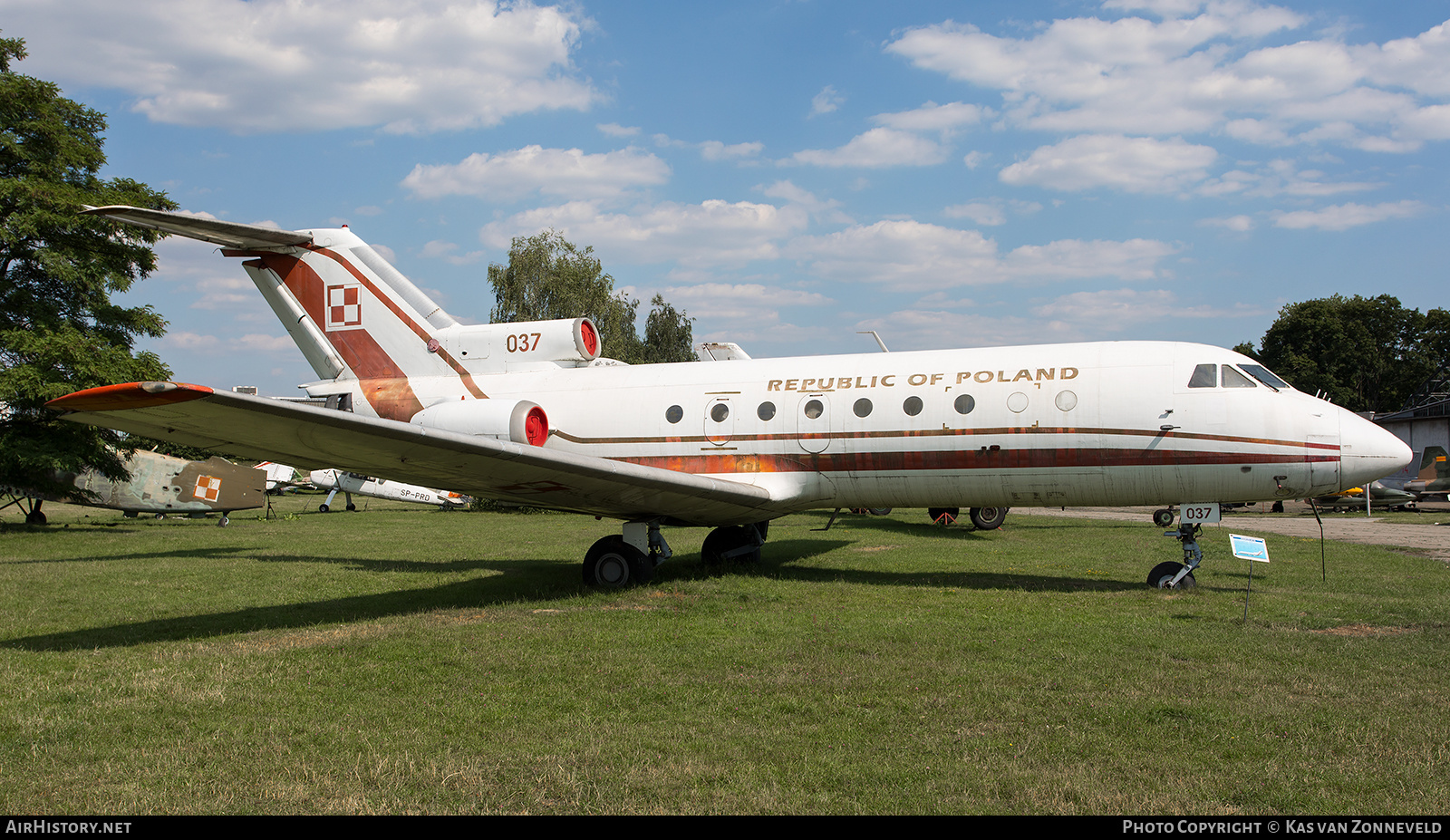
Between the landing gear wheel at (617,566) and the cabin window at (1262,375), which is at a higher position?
the cabin window at (1262,375)

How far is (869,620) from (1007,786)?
14.6 ft

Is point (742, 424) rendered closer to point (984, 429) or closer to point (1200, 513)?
point (984, 429)

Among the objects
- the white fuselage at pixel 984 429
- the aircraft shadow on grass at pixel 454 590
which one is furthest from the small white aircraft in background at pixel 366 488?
the white fuselage at pixel 984 429

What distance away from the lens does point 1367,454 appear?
10.3 metres

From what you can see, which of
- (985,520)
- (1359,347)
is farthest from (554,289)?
(1359,347)

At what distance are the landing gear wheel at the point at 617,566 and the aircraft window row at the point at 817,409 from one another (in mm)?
2087

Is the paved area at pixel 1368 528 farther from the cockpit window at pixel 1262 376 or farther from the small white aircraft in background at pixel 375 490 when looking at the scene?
the small white aircraft in background at pixel 375 490

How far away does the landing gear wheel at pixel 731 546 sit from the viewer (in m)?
14.6

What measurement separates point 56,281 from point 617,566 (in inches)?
890

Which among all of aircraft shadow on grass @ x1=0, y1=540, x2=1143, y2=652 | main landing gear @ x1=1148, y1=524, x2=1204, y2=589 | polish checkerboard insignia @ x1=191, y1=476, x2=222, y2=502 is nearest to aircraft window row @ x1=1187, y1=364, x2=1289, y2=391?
main landing gear @ x1=1148, y1=524, x2=1204, y2=589

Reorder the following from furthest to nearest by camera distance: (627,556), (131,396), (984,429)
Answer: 1. (627,556)
2. (984,429)
3. (131,396)

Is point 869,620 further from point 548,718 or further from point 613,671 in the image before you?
point 548,718

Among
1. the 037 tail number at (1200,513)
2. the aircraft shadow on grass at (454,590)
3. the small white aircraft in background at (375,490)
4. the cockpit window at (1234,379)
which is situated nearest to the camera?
the aircraft shadow on grass at (454,590)
